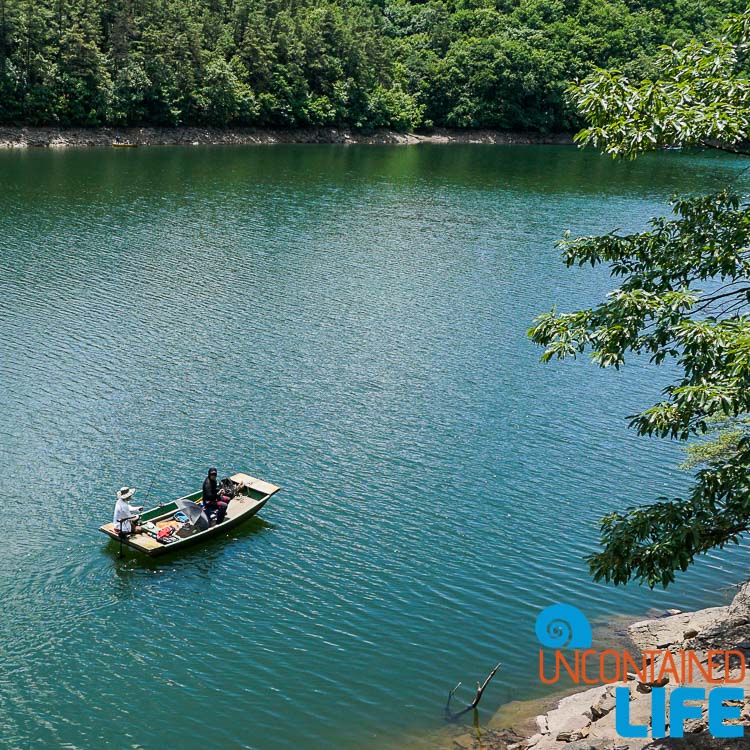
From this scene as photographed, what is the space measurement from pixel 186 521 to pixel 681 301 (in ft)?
49.6

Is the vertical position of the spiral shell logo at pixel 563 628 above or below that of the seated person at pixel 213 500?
below

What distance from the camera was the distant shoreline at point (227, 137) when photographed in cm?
9769

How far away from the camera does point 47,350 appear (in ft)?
119

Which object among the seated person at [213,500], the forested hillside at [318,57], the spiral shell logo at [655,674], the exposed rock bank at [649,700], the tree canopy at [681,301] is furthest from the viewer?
the forested hillside at [318,57]

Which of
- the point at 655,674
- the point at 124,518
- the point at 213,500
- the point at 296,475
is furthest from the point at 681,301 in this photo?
the point at 296,475

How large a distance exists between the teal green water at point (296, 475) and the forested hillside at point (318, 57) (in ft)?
163

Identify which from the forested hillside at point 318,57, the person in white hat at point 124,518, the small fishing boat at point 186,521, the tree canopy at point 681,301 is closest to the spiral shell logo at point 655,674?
the tree canopy at point 681,301

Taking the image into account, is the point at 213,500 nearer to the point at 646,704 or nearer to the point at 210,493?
the point at 210,493

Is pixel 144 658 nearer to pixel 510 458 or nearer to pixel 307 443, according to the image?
pixel 307 443

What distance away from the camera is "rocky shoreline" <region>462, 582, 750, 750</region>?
1302cm

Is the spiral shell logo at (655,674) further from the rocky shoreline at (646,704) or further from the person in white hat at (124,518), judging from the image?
the person in white hat at (124,518)

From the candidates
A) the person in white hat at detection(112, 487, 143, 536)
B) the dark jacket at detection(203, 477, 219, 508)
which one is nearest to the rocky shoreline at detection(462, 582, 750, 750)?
the dark jacket at detection(203, 477, 219, 508)

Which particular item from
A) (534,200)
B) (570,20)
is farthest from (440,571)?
(570,20)

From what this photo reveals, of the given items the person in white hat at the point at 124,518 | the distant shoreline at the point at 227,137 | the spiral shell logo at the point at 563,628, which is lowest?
the spiral shell logo at the point at 563,628
